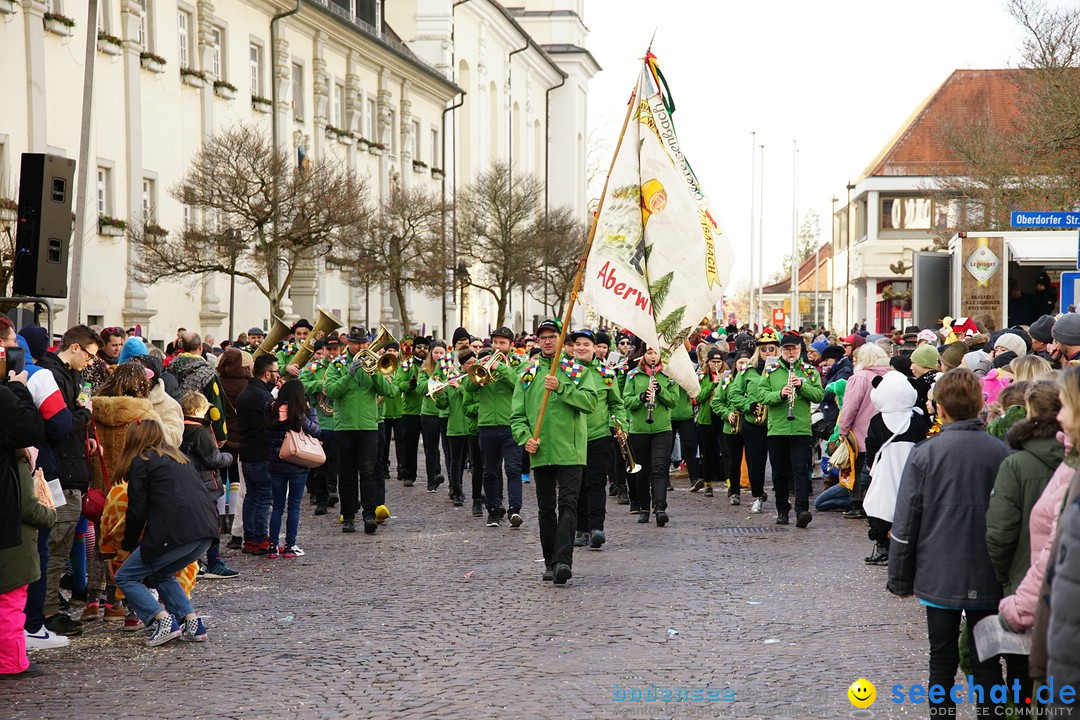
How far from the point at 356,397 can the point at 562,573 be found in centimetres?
411

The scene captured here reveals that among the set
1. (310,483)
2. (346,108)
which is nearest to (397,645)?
(310,483)

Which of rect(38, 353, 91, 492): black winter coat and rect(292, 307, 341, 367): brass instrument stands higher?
rect(292, 307, 341, 367): brass instrument

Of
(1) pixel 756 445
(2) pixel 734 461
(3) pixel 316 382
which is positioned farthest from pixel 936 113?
(3) pixel 316 382

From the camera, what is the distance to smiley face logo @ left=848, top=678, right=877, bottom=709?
23.8 feet

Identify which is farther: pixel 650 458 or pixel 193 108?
pixel 193 108

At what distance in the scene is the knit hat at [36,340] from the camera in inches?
392

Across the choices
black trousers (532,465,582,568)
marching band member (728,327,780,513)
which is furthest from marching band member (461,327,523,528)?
black trousers (532,465,582,568)

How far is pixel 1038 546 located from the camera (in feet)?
19.1

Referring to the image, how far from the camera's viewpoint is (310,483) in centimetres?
1808

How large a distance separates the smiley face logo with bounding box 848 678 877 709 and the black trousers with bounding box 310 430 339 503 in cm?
963

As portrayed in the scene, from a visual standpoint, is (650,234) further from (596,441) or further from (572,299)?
(596,441)

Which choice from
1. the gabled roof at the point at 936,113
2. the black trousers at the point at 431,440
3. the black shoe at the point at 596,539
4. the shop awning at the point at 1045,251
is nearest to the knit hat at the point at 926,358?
the black shoe at the point at 596,539

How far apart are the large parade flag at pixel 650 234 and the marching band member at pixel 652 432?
3352 millimetres

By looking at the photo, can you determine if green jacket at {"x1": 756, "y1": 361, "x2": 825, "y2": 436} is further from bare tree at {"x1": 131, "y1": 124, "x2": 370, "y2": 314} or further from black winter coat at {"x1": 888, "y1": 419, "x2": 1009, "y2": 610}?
bare tree at {"x1": 131, "y1": 124, "x2": 370, "y2": 314}
